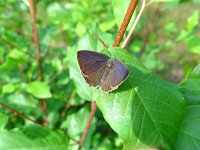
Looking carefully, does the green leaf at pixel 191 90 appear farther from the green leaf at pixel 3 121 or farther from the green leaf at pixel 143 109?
the green leaf at pixel 3 121

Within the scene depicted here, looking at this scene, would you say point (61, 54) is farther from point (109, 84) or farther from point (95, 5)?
point (109, 84)

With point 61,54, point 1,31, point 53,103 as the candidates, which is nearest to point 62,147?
point 53,103

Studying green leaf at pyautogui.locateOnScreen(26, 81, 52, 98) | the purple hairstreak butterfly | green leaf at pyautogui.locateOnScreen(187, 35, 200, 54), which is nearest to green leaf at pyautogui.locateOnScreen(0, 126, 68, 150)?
green leaf at pyautogui.locateOnScreen(26, 81, 52, 98)

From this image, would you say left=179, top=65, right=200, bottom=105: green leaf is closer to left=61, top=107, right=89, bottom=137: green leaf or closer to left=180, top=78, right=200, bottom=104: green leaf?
left=180, top=78, right=200, bottom=104: green leaf

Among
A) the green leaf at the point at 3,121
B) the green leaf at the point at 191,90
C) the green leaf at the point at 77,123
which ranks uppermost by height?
A: the green leaf at the point at 3,121

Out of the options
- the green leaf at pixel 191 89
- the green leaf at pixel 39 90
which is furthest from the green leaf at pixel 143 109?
the green leaf at pixel 39 90

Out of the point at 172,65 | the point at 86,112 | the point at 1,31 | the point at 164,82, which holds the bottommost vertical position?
the point at 172,65

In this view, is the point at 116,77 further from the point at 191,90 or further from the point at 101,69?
the point at 191,90

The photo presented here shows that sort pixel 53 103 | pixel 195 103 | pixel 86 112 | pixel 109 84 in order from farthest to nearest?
1. pixel 53 103
2. pixel 86 112
3. pixel 195 103
4. pixel 109 84

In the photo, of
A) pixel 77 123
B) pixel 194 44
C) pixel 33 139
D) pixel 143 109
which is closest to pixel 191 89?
pixel 143 109
